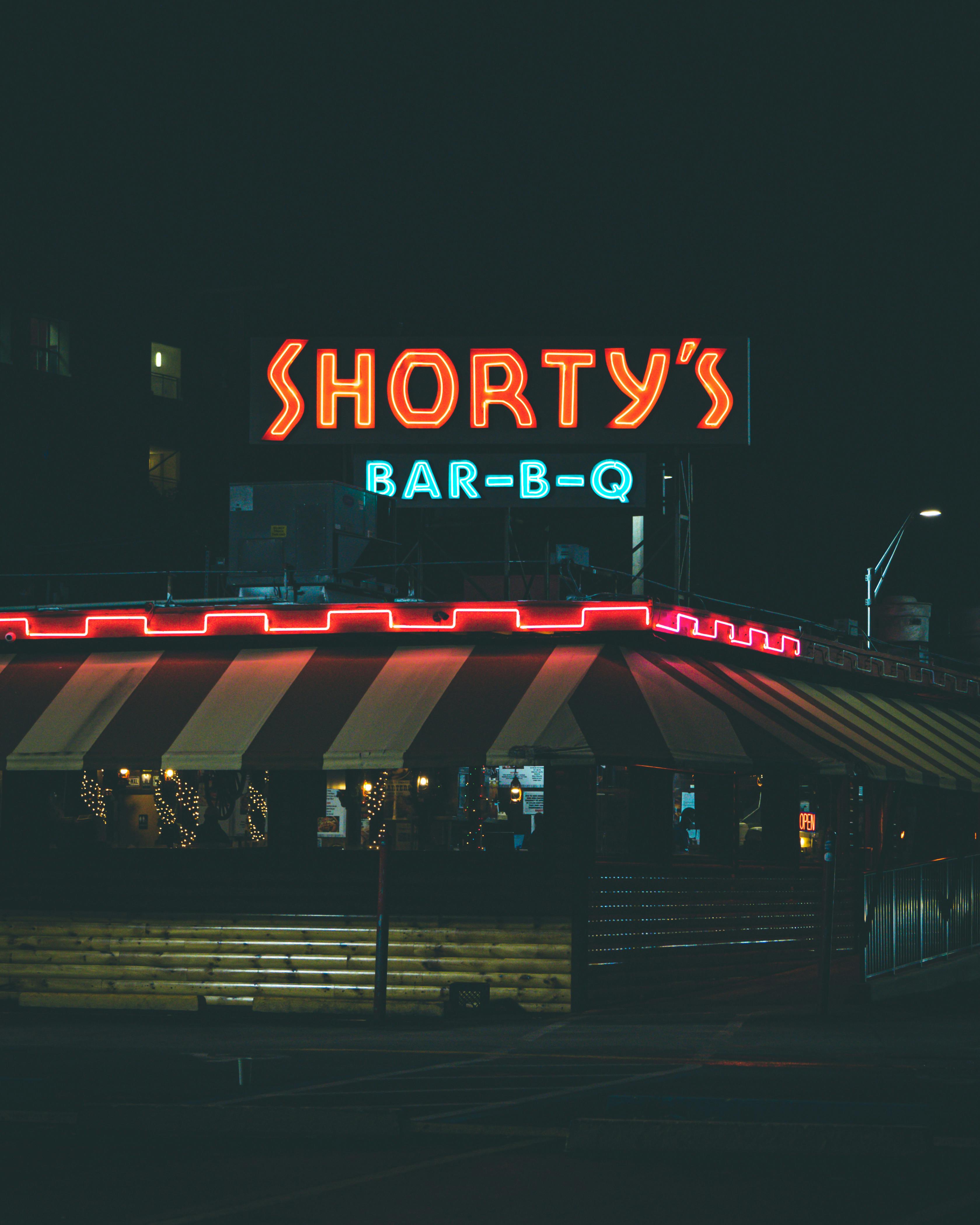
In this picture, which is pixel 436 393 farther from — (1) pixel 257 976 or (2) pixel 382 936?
(1) pixel 257 976

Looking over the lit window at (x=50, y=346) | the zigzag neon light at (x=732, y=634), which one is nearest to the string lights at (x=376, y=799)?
the zigzag neon light at (x=732, y=634)

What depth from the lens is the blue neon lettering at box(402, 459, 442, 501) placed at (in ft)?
67.3

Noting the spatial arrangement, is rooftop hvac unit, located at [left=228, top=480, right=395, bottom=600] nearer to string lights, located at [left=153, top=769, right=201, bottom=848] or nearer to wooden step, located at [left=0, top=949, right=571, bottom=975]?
string lights, located at [left=153, top=769, right=201, bottom=848]

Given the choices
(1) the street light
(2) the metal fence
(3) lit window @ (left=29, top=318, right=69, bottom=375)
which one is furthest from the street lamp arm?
(3) lit window @ (left=29, top=318, right=69, bottom=375)

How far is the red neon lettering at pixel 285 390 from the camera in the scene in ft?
68.5

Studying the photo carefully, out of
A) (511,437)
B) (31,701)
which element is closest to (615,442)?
(511,437)

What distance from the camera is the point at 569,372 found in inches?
816

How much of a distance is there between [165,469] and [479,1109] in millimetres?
44802

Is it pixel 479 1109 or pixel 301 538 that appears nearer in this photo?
pixel 479 1109

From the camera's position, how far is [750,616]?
36562mm

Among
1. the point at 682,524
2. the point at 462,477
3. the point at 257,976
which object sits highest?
the point at 462,477

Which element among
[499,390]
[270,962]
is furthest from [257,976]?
[499,390]

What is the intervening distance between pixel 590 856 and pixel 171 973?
4.94m

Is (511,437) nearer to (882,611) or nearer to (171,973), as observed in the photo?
(171,973)
